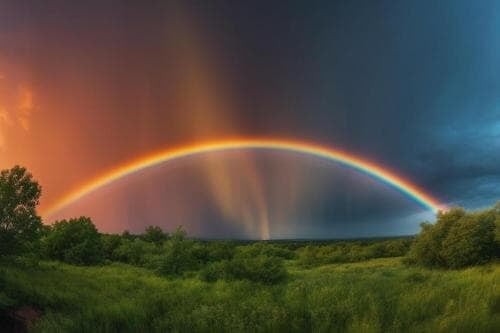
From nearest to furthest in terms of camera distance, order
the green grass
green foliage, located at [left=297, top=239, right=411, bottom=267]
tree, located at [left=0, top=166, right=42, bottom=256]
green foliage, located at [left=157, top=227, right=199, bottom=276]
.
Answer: the green grass, tree, located at [left=0, top=166, right=42, bottom=256], green foliage, located at [left=157, top=227, right=199, bottom=276], green foliage, located at [left=297, top=239, right=411, bottom=267]

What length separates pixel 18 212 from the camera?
19312 millimetres

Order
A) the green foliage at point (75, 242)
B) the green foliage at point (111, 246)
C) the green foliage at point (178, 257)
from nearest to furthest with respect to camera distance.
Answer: the green foliage at point (178, 257) < the green foliage at point (75, 242) < the green foliage at point (111, 246)

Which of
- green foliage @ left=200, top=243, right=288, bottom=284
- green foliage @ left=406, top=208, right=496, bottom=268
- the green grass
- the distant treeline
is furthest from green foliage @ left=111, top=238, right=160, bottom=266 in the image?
green foliage @ left=406, top=208, right=496, bottom=268

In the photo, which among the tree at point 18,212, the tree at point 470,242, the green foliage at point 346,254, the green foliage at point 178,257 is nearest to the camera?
the tree at point 18,212

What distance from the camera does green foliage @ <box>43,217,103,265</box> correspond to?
3100cm

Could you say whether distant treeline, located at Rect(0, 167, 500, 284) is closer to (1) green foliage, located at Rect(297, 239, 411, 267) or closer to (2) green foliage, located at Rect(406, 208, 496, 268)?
(2) green foliage, located at Rect(406, 208, 496, 268)

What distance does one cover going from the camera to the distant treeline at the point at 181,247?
63.9 ft

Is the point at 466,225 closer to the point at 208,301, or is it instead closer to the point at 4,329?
the point at 208,301

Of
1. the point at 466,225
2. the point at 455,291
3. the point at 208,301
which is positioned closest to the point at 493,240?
the point at 466,225

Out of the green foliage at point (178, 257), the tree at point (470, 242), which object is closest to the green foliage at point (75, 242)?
the green foliage at point (178, 257)

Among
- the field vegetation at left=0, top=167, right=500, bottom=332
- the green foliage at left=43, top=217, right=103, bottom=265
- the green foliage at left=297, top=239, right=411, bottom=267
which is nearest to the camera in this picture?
the field vegetation at left=0, top=167, right=500, bottom=332

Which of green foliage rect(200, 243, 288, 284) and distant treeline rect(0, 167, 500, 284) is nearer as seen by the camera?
distant treeline rect(0, 167, 500, 284)

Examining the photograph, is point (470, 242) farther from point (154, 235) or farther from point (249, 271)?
point (154, 235)

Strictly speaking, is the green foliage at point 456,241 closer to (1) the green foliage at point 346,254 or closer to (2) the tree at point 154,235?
(1) the green foliage at point 346,254
